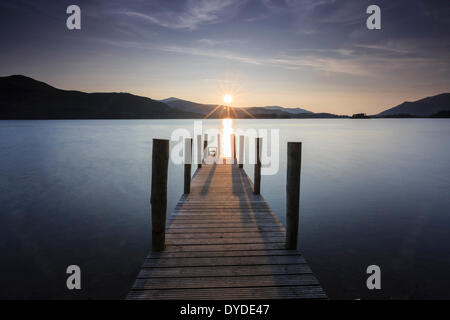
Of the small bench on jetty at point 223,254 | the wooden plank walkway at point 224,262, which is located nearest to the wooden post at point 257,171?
the wooden plank walkway at point 224,262

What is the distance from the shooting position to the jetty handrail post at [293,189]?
4268 millimetres

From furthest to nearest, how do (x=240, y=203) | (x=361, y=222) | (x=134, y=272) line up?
1. (x=361, y=222)
2. (x=240, y=203)
3. (x=134, y=272)

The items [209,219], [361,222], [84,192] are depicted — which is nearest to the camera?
[209,219]

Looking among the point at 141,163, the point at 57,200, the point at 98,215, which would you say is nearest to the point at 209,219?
the point at 98,215

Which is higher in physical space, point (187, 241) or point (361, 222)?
point (187, 241)

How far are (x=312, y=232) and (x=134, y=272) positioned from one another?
19.4ft

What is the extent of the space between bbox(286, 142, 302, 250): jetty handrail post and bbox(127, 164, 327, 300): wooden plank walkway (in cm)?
26

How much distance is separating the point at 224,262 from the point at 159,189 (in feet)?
5.52

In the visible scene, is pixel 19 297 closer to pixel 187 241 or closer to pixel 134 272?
pixel 134 272

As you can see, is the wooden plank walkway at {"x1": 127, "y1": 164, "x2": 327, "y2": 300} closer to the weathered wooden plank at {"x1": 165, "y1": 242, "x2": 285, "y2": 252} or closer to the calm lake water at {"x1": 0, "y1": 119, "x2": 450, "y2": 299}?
the weathered wooden plank at {"x1": 165, "y1": 242, "x2": 285, "y2": 252}

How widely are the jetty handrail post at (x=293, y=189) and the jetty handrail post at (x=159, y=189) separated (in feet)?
7.20

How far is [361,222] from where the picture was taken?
9344mm

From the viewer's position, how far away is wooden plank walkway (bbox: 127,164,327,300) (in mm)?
3338

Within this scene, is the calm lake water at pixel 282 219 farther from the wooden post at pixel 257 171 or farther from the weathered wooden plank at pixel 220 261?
the weathered wooden plank at pixel 220 261
